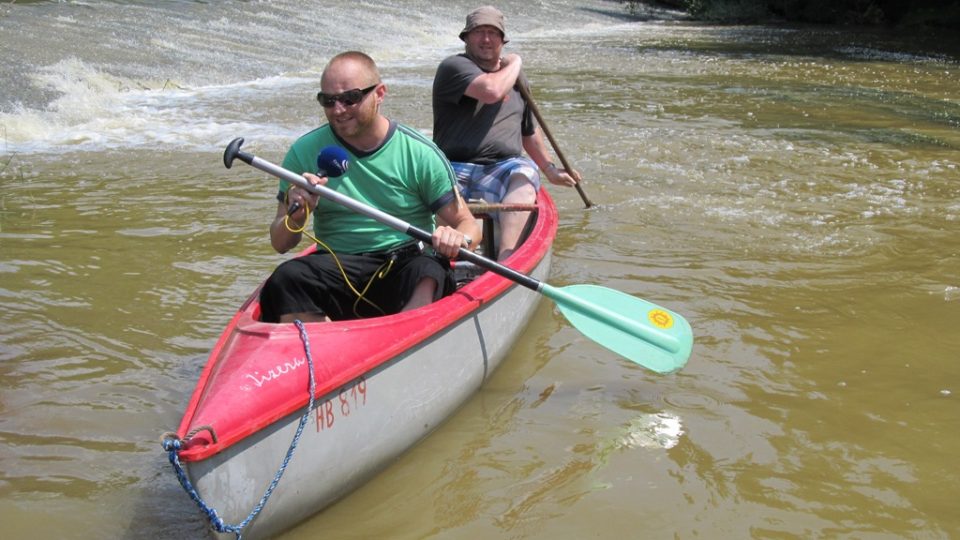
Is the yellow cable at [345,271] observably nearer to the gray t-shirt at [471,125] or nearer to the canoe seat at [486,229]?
the canoe seat at [486,229]

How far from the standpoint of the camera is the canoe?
2.87 metres

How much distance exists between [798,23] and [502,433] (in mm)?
32326

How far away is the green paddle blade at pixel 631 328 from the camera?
4.20 m

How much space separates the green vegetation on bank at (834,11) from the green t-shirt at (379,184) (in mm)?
27397

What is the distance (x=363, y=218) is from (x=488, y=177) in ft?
5.54

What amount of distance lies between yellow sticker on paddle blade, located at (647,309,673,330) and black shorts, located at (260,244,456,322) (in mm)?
938

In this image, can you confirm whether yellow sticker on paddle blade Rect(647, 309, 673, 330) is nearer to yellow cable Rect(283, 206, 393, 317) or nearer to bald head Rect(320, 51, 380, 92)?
yellow cable Rect(283, 206, 393, 317)

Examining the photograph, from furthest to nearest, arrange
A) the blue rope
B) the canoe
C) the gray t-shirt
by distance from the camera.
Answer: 1. the gray t-shirt
2. the canoe
3. the blue rope

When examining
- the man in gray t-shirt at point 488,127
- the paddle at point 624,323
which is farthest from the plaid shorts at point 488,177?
the paddle at point 624,323

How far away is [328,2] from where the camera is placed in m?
25.0

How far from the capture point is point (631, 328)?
14.0 feet

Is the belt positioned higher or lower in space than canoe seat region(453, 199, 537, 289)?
higher

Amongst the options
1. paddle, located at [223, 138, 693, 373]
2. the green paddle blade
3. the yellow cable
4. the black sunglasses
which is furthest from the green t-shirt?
the green paddle blade

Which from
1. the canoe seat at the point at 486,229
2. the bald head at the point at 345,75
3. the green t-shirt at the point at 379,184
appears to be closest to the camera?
the bald head at the point at 345,75
